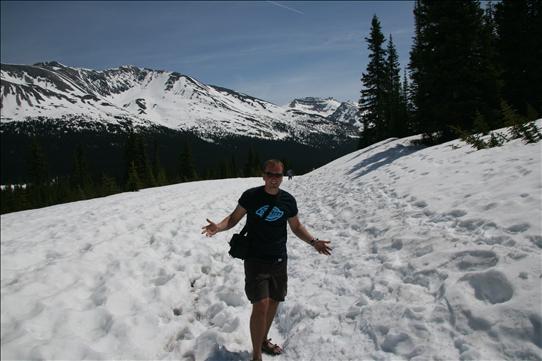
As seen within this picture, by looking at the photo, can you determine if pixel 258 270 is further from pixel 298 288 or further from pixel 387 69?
pixel 387 69

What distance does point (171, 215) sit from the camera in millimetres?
12688

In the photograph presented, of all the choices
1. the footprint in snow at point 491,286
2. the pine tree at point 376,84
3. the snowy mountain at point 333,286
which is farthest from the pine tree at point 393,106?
the footprint in snow at point 491,286

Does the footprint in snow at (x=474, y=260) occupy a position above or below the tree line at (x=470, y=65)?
below

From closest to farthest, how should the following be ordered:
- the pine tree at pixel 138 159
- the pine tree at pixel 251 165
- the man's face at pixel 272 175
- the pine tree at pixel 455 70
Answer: the man's face at pixel 272 175
the pine tree at pixel 455 70
the pine tree at pixel 138 159
the pine tree at pixel 251 165

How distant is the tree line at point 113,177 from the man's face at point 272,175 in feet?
145

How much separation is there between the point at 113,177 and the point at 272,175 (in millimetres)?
81706

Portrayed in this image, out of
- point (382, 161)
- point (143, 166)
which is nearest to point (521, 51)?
point (382, 161)

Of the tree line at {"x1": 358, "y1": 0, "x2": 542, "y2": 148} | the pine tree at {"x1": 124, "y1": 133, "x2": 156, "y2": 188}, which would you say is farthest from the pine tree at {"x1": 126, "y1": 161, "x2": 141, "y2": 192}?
the tree line at {"x1": 358, "y1": 0, "x2": 542, "y2": 148}

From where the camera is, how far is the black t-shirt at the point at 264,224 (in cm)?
438

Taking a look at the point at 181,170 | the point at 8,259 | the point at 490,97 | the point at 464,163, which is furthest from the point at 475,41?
the point at 181,170

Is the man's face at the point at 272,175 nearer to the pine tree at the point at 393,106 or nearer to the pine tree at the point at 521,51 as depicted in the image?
the pine tree at the point at 521,51

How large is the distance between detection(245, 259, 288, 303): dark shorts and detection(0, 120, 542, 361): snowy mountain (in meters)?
0.89

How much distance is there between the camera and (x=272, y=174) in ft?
14.2

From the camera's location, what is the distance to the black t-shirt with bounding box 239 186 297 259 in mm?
4375
